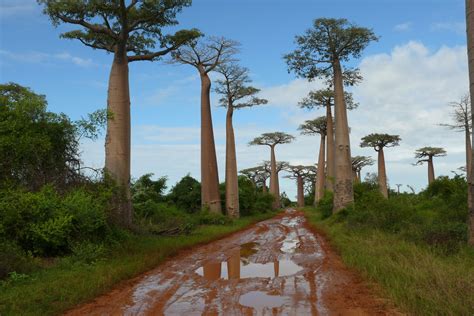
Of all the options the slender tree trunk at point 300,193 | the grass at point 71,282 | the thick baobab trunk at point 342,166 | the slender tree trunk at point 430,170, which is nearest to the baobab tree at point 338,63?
the thick baobab trunk at point 342,166

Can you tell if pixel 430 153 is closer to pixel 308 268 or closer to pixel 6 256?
pixel 308 268

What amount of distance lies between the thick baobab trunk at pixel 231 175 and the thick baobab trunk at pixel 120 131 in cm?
1101

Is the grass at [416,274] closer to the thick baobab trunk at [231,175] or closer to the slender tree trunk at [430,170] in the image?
the thick baobab trunk at [231,175]

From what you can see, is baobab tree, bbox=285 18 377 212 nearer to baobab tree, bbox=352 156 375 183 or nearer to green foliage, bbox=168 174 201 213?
green foliage, bbox=168 174 201 213

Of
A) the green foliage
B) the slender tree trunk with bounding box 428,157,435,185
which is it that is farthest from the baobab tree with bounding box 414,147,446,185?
the green foliage

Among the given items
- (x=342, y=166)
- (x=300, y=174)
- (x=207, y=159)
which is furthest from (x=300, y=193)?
Result: (x=342, y=166)

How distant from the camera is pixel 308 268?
20.9 ft

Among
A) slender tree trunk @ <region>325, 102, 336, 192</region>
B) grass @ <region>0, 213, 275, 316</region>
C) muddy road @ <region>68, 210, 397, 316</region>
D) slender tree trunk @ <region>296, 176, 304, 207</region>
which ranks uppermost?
slender tree trunk @ <region>325, 102, 336, 192</region>

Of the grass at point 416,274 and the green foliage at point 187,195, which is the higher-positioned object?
the green foliage at point 187,195

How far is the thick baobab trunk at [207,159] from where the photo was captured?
61.3 feet

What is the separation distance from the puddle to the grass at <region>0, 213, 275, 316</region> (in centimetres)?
174

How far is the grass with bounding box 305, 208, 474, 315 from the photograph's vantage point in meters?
3.66

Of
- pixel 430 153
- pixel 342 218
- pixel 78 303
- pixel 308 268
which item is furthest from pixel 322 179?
pixel 78 303

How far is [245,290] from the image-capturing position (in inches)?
195
